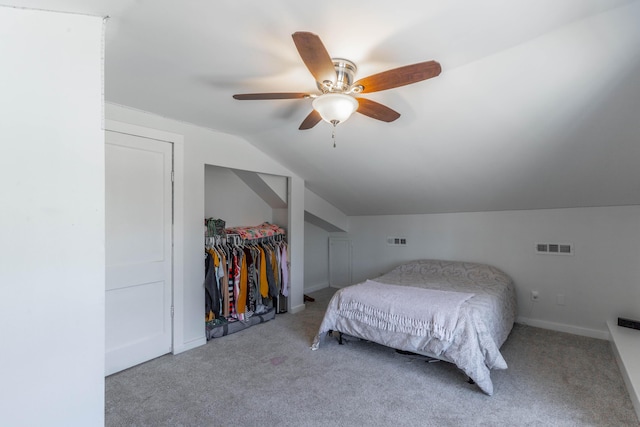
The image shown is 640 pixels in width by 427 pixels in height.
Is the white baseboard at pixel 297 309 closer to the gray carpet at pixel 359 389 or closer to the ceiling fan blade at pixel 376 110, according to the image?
the gray carpet at pixel 359 389

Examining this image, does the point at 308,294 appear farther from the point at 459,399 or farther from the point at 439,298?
the point at 459,399

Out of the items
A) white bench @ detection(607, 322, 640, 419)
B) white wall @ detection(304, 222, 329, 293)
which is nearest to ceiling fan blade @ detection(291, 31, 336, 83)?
white bench @ detection(607, 322, 640, 419)

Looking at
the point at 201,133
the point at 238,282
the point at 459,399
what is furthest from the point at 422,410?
the point at 201,133

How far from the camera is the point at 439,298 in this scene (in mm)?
2650

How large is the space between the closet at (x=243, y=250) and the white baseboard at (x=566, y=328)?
292 cm

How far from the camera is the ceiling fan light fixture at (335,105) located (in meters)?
1.70

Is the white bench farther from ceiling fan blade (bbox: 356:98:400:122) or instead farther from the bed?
ceiling fan blade (bbox: 356:98:400:122)

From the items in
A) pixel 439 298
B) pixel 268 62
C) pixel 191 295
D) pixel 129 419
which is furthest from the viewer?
pixel 191 295

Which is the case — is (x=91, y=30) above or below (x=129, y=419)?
above

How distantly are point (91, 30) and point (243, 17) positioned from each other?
0.65 metres

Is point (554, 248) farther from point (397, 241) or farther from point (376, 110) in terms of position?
point (376, 110)

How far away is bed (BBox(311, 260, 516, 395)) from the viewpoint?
7.45 feet

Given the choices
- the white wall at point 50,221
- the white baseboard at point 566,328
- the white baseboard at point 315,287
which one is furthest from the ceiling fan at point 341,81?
the white baseboard at point 315,287

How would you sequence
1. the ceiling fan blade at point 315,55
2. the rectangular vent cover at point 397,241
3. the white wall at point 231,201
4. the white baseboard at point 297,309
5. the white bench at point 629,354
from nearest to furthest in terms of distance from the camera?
the ceiling fan blade at point 315,55, the white bench at point 629,354, the white wall at point 231,201, the white baseboard at point 297,309, the rectangular vent cover at point 397,241
